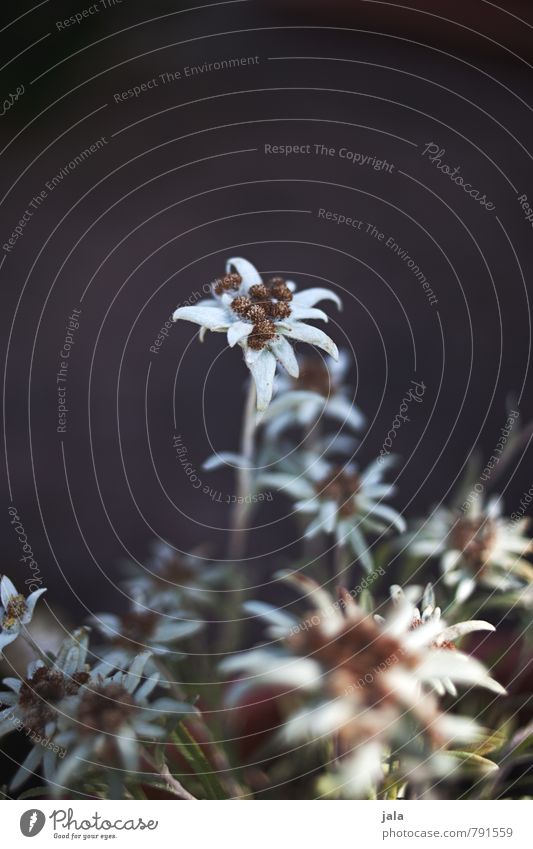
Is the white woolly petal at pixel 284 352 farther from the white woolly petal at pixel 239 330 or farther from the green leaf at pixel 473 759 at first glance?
the green leaf at pixel 473 759

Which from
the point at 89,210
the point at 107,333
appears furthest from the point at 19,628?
the point at 89,210

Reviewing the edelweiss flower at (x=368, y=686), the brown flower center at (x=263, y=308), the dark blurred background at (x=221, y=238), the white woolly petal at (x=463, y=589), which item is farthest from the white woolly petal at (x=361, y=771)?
the dark blurred background at (x=221, y=238)

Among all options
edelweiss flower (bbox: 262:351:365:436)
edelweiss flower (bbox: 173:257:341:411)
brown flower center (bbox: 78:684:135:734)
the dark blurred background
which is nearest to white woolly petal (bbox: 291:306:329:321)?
edelweiss flower (bbox: 173:257:341:411)

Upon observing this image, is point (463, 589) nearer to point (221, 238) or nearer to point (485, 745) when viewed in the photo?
point (485, 745)

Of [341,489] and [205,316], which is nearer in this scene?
[205,316]

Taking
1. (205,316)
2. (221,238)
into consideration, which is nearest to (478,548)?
(205,316)

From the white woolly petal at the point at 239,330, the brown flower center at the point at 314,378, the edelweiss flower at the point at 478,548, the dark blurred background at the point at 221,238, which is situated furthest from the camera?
the dark blurred background at the point at 221,238

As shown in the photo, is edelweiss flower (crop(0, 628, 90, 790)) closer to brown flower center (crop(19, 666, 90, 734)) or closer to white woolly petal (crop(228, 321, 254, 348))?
brown flower center (crop(19, 666, 90, 734))
